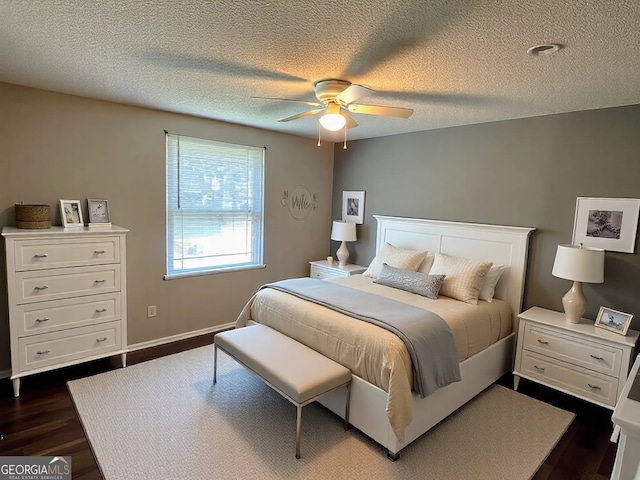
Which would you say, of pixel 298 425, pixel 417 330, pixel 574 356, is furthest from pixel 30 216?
pixel 574 356

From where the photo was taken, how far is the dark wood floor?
2.17 metres

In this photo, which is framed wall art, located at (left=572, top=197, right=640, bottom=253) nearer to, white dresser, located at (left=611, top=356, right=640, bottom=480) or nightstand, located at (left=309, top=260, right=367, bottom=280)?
white dresser, located at (left=611, top=356, right=640, bottom=480)

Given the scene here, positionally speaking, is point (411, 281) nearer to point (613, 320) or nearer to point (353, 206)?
point (613, 320)

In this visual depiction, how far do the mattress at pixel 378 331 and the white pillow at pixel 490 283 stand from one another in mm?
75

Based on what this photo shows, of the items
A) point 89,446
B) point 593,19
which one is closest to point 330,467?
point 89,446

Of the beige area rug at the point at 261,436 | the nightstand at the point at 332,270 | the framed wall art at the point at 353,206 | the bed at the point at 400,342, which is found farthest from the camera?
the framed wall art at the point at 353,206

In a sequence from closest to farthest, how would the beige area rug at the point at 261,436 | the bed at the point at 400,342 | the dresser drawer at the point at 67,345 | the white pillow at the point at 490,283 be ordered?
the beige area rug at the point at 261,436 < the bed at the point at 400,342 < the dresser drawer at the point at 67,345 < the white pillow at the point at 490,283

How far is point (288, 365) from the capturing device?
7.88 feet

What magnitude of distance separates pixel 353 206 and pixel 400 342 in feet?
9.53

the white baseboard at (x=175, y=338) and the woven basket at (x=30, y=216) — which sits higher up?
the woven basket at (x=30, y=216)

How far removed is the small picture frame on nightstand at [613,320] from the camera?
8.80ft

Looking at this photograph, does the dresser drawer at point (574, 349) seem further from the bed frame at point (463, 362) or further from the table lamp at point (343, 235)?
the table lamp at point (343, 235)

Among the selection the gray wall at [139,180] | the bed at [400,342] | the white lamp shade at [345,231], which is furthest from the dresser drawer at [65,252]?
the white lamp shade at [345,231]

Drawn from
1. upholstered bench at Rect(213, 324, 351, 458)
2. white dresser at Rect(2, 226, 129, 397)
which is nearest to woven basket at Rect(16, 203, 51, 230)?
white dresser at Rect(2, 226, 129, 397)
